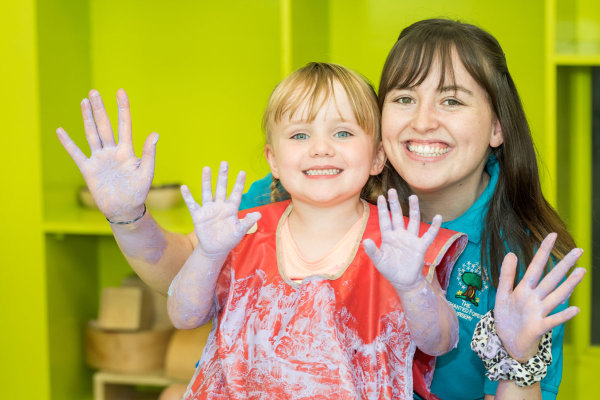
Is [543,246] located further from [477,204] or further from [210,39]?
[210,39]

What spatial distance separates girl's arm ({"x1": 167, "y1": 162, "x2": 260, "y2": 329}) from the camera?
4.11 feet

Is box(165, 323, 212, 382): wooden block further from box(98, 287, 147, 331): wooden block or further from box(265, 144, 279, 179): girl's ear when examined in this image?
box(265, 144, 279, 179): girl's ear

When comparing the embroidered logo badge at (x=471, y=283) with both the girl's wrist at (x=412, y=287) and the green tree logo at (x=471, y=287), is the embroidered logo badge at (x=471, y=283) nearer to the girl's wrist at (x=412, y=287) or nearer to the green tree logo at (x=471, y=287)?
the green tree logo at (x=471, y=287)

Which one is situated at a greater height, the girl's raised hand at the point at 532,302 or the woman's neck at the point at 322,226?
the woman's neck at the point at 322,226

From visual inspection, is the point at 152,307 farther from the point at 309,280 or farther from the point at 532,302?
Result: the point at 532,302

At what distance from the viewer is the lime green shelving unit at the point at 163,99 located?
228 centimetres

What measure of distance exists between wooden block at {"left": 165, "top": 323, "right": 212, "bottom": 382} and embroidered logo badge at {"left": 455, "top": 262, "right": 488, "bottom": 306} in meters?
1.04

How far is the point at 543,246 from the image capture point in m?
1.22

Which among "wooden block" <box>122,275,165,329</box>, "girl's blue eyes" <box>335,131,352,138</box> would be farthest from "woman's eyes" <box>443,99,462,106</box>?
"wooden block" <box>122,275,165,329</box>

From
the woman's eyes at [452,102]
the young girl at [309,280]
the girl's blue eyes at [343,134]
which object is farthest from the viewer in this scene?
the woman's eyes at [452,102]

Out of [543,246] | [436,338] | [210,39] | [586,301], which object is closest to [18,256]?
[210,39]

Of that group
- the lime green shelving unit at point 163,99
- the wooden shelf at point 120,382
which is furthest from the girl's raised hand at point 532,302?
the wooden shelf at point 120,382

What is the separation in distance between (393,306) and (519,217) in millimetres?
383

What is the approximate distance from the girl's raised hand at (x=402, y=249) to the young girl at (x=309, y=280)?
0.26 ft
